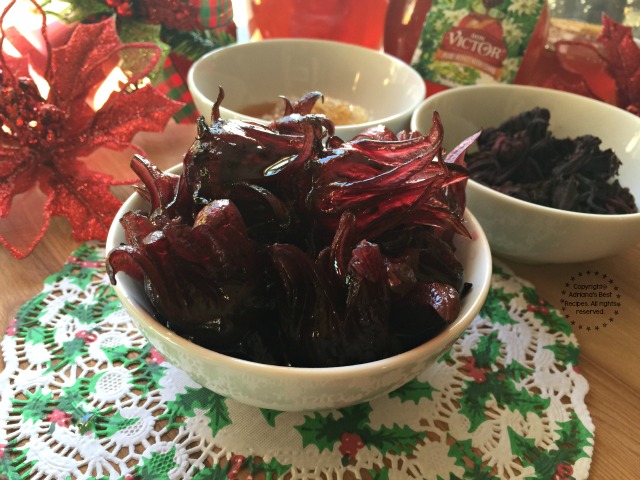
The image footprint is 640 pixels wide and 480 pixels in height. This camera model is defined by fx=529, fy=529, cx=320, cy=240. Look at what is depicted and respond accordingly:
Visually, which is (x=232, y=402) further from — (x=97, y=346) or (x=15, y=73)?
(x=15, y=73)

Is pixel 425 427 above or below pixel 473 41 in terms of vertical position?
below

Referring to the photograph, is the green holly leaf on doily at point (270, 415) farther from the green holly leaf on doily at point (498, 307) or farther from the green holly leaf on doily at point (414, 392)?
the green holly leaf on doily at point (498, 307)

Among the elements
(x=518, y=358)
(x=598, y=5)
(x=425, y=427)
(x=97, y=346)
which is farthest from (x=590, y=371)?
(x=598, y=5)

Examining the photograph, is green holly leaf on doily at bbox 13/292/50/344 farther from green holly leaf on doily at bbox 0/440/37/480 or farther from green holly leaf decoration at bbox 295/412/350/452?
green holly leaf decoration at bbox 295/412/350/452

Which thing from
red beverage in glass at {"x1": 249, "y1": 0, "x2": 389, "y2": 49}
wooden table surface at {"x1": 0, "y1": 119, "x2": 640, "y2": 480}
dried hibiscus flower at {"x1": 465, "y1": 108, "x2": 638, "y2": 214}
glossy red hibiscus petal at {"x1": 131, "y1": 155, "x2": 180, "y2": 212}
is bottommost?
wooden table surface at {"x1": 0, "y1": 119, "x2": 640, "y2": 480}

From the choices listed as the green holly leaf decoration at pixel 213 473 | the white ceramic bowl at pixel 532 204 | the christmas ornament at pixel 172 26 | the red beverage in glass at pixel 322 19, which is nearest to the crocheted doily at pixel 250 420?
the green holly leaf decoration at pixel 213 473

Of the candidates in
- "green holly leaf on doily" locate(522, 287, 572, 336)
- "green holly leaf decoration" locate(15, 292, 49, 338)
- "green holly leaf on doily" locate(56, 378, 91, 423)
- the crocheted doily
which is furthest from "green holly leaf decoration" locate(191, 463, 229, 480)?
"green holly leaf on doily" locate(522, 287, 572, 336)
